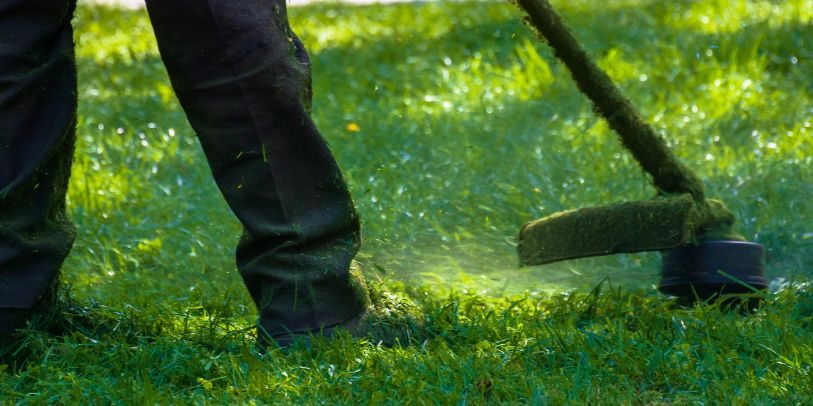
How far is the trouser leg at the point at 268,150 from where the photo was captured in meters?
2.19

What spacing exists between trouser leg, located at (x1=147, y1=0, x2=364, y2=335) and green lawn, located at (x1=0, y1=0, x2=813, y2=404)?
137mm

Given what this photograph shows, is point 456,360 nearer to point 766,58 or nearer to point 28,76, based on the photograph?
point 28,76

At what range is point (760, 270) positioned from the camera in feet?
9.00

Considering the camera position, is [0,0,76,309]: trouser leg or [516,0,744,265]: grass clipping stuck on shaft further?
[516,0,744,265]: grass clipping stuck on shaft

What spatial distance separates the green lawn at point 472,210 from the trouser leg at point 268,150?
0.45ft

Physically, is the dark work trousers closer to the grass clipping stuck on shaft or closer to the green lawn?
the green lawn

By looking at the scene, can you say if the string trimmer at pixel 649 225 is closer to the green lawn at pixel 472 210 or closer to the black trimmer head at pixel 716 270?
the black trimmer head at pixel 716 270

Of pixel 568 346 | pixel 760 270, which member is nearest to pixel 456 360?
pixel 568 346

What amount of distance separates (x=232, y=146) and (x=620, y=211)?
0.96m

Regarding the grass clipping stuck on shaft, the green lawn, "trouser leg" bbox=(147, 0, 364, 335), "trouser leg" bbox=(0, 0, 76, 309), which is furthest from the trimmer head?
"trouser leg" bbox=(0, 0, 76, 309)

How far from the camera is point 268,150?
224 cm

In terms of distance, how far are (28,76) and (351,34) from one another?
457cm

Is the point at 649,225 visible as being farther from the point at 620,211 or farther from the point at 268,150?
the point at 268,150

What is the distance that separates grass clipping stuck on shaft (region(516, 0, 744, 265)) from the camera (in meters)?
2.61
